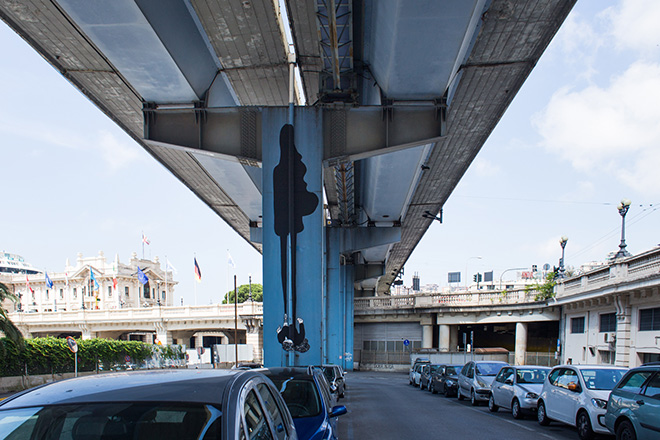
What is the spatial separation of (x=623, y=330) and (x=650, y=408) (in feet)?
73.2

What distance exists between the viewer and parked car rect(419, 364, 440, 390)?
99.8 feet

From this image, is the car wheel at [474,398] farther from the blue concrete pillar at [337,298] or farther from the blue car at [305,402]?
the blue concrete pillar at [337,298]

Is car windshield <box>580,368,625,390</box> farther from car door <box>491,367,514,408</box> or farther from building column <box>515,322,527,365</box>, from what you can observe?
building column <box>515,322,527,365</box>

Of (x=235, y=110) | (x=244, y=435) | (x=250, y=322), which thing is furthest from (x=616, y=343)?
(x=250, y=322)

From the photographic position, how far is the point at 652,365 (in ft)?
31.5

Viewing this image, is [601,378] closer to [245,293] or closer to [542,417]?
[542,417]

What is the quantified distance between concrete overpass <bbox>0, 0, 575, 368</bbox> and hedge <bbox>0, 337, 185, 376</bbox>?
13.1m

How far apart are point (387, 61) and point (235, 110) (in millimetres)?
4549

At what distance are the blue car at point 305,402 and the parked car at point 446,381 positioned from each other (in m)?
18.8

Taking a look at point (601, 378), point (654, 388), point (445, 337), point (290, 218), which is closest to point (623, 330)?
point (601, 378)

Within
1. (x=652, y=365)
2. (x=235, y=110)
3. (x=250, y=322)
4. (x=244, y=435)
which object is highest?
(x=235, y=110)

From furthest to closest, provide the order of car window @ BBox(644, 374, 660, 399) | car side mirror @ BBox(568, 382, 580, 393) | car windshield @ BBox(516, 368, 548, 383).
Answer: car windshield @ BBox(516, 368, 548, 383)
car side mirror @ BBox(568, 382, 580, 393)
car window @ BBox(644, 374, 660, 399)

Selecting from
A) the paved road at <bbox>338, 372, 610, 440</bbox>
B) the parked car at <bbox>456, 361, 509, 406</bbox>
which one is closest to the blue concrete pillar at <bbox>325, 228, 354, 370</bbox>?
the parked car at <bbox>456, 361, 509, 406</bbox>

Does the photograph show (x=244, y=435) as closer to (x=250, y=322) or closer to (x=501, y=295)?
(x=501, y=295)
